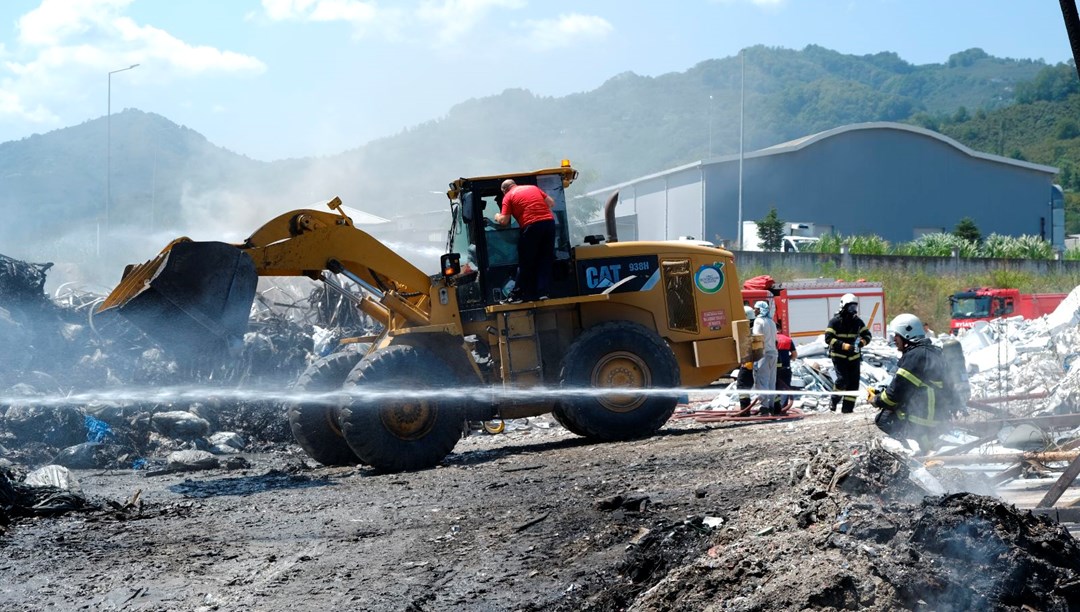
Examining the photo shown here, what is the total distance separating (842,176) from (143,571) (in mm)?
49291

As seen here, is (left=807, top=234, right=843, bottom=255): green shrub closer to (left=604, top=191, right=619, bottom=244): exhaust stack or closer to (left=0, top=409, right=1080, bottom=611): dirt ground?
(left=604, top=191, right=619, bottom=244): exhaust stack

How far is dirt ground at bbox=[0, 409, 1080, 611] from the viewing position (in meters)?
4.82

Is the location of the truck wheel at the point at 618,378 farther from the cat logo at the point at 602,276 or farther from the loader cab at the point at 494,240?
the loader cab at the point at 494,240

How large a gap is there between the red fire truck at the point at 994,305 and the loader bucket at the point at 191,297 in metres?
22.4

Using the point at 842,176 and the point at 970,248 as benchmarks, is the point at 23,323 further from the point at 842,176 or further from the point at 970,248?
the point at 842,176

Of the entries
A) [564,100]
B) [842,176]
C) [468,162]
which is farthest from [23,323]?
[564,100]

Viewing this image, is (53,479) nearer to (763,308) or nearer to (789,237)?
(763,308)

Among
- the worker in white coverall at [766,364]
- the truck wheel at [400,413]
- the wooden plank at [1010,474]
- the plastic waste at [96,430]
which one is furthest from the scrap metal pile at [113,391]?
the wooden plank at [1010,474]

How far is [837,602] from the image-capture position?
468cm

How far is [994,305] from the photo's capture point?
92.6 feet

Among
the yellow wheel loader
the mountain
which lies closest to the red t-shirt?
the yellow wheel loader

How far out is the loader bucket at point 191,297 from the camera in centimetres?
909

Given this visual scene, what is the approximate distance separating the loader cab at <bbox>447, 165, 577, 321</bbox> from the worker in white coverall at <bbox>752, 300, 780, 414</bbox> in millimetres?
4295

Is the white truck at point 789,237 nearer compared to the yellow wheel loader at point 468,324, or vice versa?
the yellow wheel loader at point 468,324
